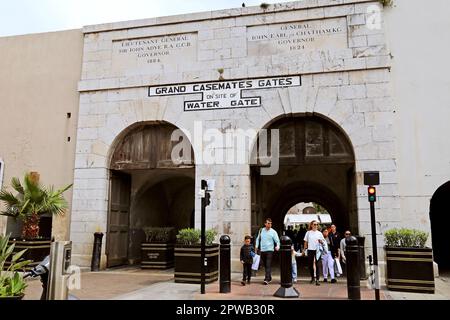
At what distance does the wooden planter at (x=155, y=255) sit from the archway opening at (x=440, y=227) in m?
9.11

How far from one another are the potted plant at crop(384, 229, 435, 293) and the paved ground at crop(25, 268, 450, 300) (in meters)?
0.22

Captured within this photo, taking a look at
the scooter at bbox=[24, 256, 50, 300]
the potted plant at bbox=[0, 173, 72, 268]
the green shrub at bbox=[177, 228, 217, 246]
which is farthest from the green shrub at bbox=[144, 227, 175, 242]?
the scooter at bbox=[24, 256, 50, 300]

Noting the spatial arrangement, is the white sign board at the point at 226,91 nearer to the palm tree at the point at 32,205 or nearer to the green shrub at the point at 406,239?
the palm tree at the point at 32,205

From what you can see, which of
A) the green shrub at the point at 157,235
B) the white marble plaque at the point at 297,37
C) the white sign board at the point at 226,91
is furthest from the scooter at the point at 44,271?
the white marble plaque at the point at 297,37

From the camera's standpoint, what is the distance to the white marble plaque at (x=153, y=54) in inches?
497

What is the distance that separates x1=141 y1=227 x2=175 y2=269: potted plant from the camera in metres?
12.8

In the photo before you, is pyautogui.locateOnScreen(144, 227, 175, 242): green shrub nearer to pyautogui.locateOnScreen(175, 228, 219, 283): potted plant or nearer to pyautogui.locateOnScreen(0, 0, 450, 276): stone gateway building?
pyautogui.locateOnScreen(0, 0, 450, 276): stone gateway building

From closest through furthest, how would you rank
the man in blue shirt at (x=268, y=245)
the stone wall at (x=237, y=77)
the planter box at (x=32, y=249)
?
the man in blue shirt at (x=268, y=245)
the planter box at (x=32, y=249)
the stone wall at (x=237, y=77)

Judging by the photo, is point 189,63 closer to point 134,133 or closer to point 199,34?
point 199,34

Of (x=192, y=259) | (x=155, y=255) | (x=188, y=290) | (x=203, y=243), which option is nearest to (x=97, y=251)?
(x=155, y=255)

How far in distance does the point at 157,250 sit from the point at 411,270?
24.4ft

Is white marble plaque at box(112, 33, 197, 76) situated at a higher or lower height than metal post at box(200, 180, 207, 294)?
higher

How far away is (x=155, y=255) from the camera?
1285 cm
